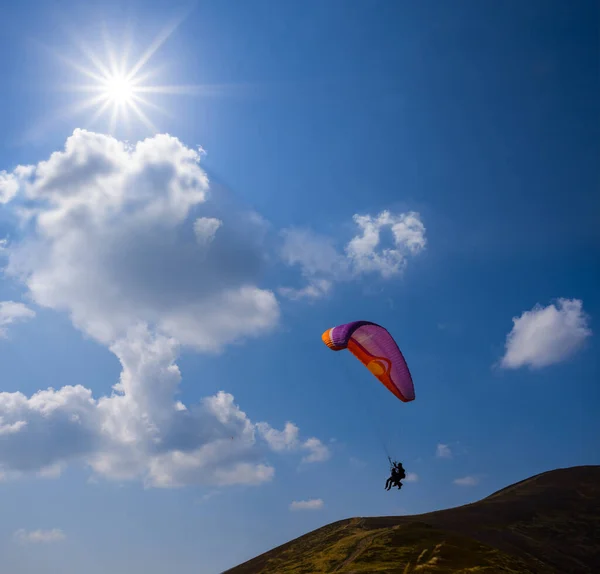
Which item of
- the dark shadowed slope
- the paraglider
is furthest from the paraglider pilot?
the dark shadowed slope

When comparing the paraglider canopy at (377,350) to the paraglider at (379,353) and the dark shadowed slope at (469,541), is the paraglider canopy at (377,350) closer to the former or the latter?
the paraglider at (379,353)

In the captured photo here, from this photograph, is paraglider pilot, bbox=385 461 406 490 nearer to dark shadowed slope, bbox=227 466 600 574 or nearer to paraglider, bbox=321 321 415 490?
paraglider, bbox=321 321 415 490

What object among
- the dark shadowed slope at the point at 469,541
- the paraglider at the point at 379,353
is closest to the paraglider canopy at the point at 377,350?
the paraglider at the point at 379,353

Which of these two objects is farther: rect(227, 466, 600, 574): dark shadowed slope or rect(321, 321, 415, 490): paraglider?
rect(227, 466, 600, 574): dark shadowed slope

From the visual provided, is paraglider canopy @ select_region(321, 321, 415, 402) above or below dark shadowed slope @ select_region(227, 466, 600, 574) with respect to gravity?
above

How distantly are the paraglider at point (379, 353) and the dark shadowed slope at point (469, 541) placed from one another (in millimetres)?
31576

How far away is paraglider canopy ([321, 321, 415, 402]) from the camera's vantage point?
146 ft

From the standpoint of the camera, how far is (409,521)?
A: 92.2 meters

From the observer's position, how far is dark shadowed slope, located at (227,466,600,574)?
69.2 meters

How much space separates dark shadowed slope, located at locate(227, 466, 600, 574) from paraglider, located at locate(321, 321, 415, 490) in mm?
31576

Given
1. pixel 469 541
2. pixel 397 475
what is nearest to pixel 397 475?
pixel 397 475

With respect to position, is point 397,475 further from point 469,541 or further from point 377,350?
point 469,541

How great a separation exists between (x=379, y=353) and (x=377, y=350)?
1.07ft

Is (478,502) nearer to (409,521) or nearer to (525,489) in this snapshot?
(525,489)
